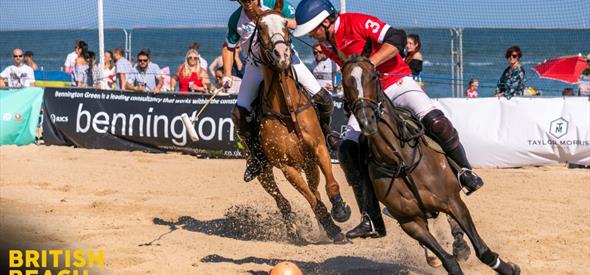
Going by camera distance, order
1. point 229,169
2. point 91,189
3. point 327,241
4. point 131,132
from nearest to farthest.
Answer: point 327,241
point 91,189
point 229,169
point 131,132

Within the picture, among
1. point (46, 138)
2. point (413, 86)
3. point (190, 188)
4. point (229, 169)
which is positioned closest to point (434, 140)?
point (413, 86)

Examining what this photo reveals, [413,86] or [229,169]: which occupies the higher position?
[413,86]

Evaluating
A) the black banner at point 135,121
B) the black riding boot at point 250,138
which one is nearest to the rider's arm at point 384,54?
the black riding boot at point 250,138

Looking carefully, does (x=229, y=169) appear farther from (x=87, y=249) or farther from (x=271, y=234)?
(x=87, y=249)

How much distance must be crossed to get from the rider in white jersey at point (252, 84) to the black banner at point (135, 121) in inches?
215

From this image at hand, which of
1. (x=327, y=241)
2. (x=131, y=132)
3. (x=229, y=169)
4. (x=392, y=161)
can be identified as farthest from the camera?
(x=131, y=132)

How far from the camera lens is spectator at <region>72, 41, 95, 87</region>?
1814 centimetres

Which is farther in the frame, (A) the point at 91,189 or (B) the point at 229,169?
(B) the point at 229,169

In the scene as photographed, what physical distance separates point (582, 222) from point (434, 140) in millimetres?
3754

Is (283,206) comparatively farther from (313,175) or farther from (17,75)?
(17,75)

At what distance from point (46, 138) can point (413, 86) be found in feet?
36.6

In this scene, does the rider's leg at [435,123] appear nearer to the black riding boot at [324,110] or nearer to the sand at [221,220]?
the sand at [221,220]

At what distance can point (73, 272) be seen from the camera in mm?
7773

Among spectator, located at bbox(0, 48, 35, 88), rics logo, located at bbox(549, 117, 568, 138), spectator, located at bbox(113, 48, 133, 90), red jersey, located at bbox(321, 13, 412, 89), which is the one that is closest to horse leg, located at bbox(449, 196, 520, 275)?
red jersey, located at bbox(321, 13, 412, 89)
